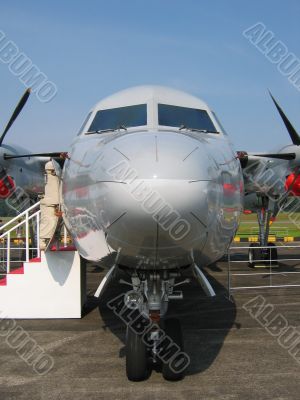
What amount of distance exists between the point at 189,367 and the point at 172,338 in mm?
481

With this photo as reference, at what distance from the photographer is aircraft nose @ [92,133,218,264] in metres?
3.73

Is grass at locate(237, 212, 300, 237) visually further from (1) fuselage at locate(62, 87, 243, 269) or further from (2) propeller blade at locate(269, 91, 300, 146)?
(1) fuselage at locate(62, 87, 243, 269)

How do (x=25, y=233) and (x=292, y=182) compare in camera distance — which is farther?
(x=292, y=182)

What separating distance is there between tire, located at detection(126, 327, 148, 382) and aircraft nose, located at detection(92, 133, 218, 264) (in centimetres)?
140

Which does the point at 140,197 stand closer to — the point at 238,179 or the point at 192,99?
the point at 238,179

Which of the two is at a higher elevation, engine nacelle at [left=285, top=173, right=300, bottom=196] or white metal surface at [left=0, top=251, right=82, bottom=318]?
engine nacelle at [left=285, top=173, right=300, bottom=196]

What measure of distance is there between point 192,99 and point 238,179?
1.83m

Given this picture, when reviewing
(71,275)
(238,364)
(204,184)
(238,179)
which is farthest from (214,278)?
(204,184)

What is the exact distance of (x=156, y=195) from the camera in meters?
3.68

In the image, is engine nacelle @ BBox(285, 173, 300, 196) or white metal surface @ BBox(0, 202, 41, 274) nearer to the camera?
white metal surface @ BBox(0, 202, 41, 274)

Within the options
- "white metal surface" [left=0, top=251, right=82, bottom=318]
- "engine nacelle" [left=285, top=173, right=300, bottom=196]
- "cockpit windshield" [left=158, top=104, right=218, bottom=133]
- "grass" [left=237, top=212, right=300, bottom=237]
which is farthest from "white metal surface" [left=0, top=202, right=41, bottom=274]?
"grass" [left=237, top=212, right=300, bottom=237]

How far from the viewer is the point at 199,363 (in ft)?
18.7

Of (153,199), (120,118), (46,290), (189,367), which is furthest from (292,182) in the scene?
(153,199)

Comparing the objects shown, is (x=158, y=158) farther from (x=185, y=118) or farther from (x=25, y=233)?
(x=25, y=233)
